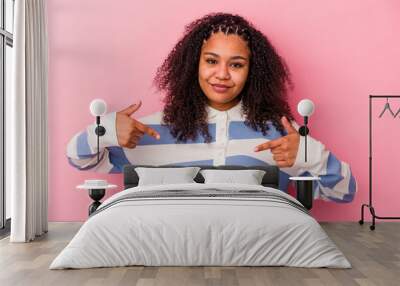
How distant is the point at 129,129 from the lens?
6.40m

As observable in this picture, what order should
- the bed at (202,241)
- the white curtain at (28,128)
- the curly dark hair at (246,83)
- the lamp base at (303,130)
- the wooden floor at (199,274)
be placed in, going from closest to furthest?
the wooden floor at (199,274), the bed at (202,241), the white curtain at (28,128), the lamp base at (303,130), the curly dark hair at (246,83)

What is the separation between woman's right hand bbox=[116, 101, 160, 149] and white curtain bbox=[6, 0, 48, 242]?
802mm

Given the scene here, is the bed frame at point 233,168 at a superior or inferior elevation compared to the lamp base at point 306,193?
superior

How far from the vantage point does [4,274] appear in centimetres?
397

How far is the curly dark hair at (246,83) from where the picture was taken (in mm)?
6434

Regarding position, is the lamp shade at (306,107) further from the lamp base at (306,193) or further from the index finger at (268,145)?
the lamp base at (306,193)

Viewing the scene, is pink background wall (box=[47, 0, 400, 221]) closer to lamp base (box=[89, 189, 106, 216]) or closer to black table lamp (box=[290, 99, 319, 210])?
black table lamp (box=[290, 99, 319, 210])

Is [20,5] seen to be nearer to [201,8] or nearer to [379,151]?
[201,8]

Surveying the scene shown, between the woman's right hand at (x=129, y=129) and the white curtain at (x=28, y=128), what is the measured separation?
2.63 ft

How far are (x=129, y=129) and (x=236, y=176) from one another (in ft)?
4.28

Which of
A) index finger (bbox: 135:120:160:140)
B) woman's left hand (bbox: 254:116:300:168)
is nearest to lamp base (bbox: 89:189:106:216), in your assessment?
index finger (bbox: 135:120:160:140)

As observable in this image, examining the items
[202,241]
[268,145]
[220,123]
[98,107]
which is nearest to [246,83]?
[220,123]

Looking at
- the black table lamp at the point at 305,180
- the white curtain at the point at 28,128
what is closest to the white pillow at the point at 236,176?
the black table lamp at the point at 305,180

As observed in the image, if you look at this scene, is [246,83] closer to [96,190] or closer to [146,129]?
[146,129]
